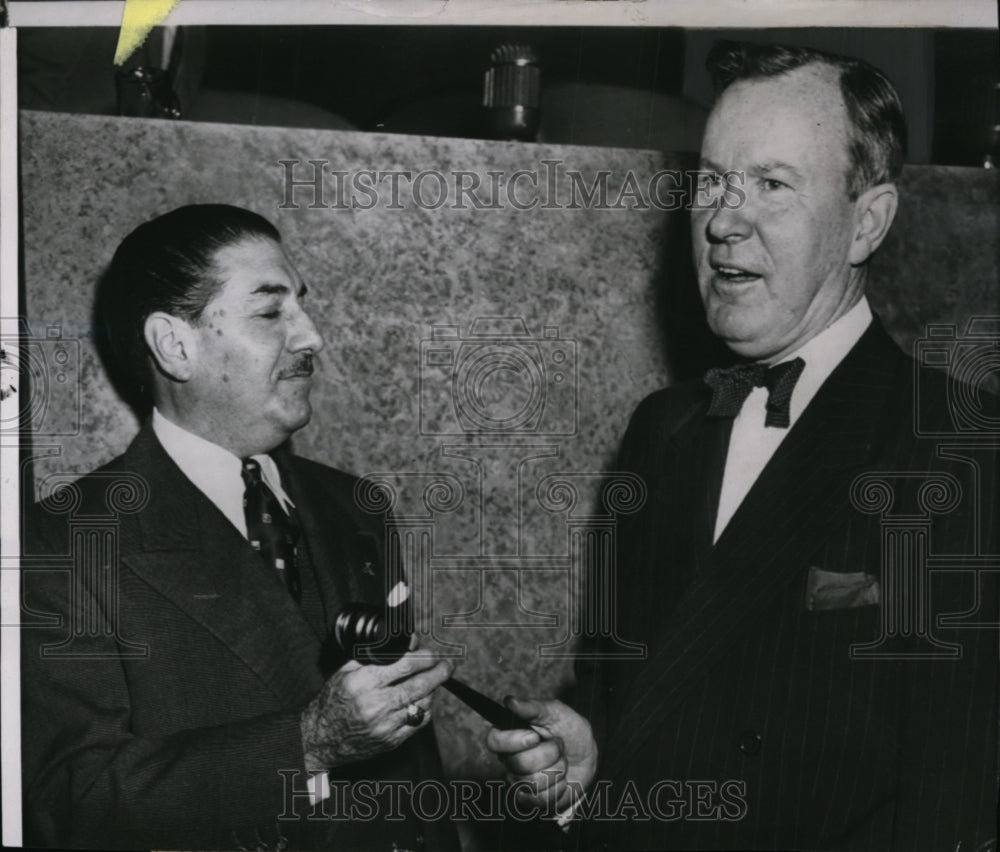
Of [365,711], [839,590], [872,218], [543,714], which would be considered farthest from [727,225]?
[365,711]

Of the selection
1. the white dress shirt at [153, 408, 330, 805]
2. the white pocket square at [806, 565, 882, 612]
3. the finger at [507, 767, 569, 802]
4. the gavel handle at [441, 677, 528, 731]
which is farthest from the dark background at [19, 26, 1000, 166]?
the finger at [507, 767, 569, 802]

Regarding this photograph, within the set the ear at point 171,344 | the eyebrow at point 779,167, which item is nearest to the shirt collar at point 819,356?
the eyebrow at point 779,167

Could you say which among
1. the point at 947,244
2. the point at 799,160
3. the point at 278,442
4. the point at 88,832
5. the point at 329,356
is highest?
the point at 799,160

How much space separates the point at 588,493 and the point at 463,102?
63cm

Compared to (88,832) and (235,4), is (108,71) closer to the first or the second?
(235,4)

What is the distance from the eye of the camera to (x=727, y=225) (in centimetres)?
167

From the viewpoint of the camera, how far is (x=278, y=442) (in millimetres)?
1711

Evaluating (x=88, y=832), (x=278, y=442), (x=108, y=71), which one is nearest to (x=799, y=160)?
(x=278, y=442)

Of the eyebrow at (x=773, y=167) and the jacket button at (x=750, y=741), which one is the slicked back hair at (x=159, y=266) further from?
the jacket button at (x=750, y=741)

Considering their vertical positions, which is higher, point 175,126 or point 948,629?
point 175,126

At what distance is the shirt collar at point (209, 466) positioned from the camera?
169 centimetres

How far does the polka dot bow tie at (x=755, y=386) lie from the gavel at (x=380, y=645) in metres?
0.54

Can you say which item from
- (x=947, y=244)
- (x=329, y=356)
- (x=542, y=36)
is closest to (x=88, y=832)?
(x=329, y=356)

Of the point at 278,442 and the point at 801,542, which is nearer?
the point at 801,542
